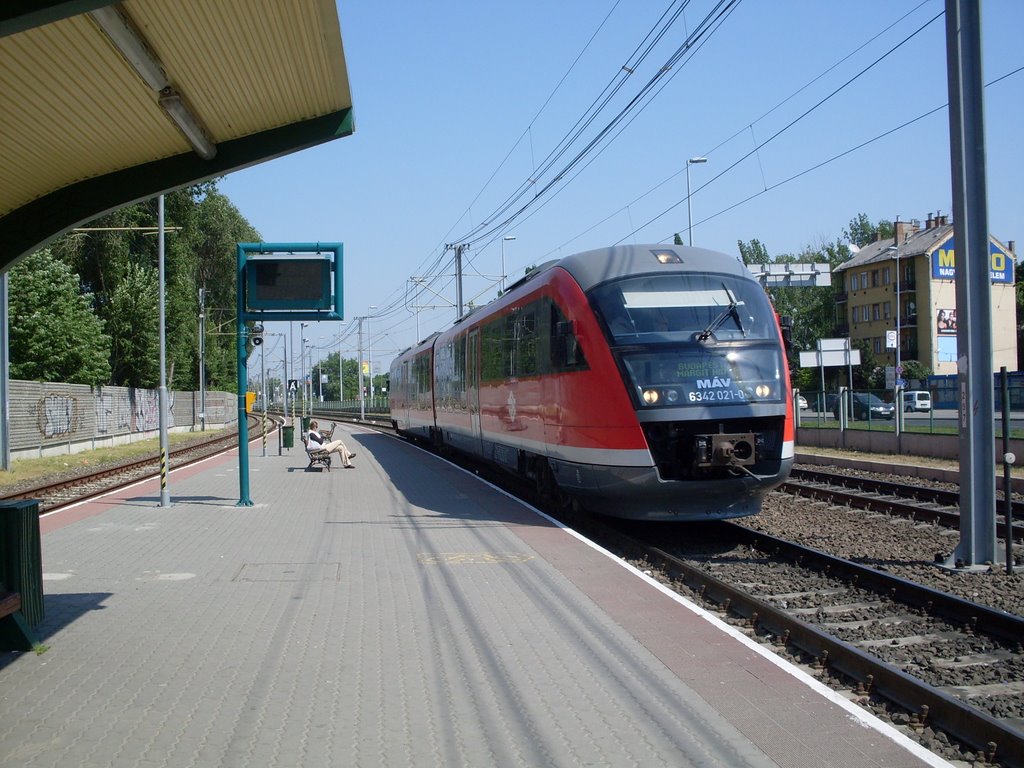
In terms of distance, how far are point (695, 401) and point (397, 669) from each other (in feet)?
18.4

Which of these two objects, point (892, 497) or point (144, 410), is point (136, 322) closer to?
point (144, 410)

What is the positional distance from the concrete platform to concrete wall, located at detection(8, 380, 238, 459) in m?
18.7

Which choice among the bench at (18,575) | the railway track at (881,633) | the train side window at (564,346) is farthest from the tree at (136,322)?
the bench at (18,575)

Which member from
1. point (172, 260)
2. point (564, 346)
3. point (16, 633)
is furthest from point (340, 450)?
point (172, 260)

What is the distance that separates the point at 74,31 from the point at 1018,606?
26.2 ft

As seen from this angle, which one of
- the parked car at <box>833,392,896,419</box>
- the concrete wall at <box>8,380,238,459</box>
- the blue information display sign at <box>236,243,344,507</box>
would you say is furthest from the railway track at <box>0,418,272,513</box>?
the parked car at <box>833,392,896,419</box>

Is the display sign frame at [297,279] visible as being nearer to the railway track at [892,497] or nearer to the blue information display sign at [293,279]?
the blue information display sign at [293,279]

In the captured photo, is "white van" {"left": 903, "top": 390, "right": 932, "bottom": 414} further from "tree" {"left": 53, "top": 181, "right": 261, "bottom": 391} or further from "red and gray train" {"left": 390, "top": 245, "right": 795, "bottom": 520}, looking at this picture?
"red and gray train" {"left": 390, "top": 245, "right": 795, "bottom": 520}

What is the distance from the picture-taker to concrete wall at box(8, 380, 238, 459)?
27469 millimetres

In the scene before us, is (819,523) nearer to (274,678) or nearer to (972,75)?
(972,75)

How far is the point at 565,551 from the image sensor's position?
33.2 ft

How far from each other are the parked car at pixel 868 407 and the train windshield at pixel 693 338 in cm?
1585

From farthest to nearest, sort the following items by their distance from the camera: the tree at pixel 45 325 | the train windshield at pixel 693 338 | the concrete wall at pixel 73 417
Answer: the tree at pixel 45 325 < the concrete wall at pixel 73 417 < the train windshield at pixel 693 338

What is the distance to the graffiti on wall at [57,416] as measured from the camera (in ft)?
95.0
